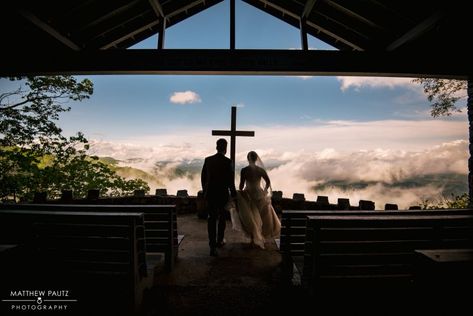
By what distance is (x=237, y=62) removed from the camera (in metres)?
5.31

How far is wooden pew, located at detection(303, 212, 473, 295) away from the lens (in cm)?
239

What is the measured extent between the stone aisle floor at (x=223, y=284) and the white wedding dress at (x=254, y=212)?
0.32m

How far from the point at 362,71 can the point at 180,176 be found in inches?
585

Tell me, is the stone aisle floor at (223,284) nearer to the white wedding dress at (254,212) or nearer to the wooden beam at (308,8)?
the white wedding dress at (254,212)

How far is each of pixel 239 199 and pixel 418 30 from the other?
463 cm

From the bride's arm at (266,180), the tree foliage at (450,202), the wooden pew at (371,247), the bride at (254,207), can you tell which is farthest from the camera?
the tree foliage at (450,202)

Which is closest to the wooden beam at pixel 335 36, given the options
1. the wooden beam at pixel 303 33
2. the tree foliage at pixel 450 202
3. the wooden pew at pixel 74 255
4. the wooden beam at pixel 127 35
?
the wooden beam at pixel 303 33

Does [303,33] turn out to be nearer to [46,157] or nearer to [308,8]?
[308,8]

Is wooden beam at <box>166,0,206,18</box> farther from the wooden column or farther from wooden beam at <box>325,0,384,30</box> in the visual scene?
the wooden column

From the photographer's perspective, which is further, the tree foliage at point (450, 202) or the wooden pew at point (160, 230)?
the tree foliage at point (450, 202)

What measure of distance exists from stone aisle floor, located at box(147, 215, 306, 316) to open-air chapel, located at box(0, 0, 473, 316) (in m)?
0.02

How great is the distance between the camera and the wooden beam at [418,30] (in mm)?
4287

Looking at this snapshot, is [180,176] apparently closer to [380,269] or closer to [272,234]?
[272,234]

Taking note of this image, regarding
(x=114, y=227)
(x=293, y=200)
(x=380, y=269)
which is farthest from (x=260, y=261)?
(x=293, y=200)
